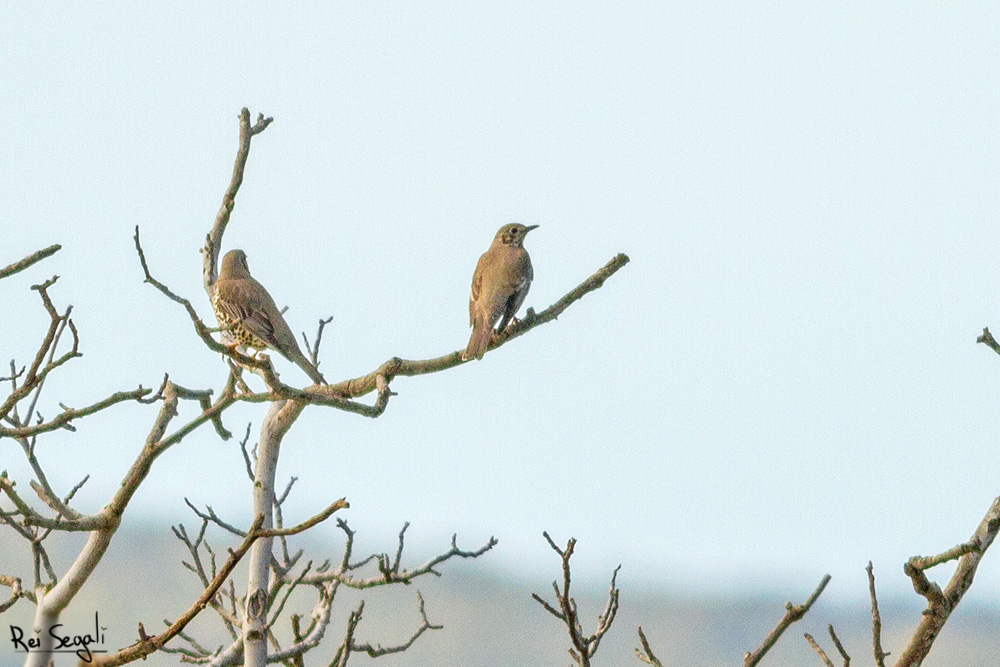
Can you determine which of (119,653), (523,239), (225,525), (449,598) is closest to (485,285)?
(523,239)

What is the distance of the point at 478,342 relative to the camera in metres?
7.48

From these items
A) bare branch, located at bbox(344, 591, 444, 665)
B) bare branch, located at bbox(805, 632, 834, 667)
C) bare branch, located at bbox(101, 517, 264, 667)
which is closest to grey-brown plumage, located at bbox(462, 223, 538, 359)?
bare branch, located at bbox(344, 591, 444, 665)

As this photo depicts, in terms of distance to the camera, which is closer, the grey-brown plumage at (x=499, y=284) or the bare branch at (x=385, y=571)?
the bare branch at (x=385, y=571)

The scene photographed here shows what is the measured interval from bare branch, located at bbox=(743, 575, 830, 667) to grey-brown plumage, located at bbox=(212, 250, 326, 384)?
4.09 metres

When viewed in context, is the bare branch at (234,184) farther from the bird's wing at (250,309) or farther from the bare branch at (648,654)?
the bare branch at (648,654)

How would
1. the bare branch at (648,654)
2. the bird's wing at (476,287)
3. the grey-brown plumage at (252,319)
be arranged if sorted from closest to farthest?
1. the bare branch at (648,654)
2. the grey-brown plumage at (252,319)
3. the bird's wing at (476,287)

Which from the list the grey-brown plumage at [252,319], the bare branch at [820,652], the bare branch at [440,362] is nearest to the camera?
the bare branch at [820,652]

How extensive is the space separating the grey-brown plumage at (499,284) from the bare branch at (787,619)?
11.2 feet

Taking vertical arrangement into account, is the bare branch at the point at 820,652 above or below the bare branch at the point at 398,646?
below

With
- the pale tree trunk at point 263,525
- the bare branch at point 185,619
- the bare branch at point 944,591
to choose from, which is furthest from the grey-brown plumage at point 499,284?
the bare branch at point 185,619

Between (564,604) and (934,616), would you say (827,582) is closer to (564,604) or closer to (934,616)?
(934,616)

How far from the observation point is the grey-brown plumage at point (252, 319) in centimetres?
772

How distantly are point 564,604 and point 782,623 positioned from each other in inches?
34.9

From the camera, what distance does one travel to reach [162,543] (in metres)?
14.9
